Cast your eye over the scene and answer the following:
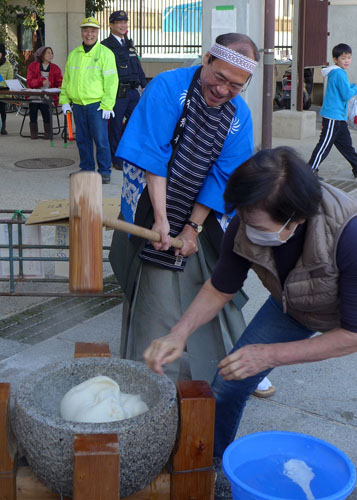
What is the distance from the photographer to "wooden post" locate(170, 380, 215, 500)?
2430 millimetres

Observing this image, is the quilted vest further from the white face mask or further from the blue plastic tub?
the blue plastic tub

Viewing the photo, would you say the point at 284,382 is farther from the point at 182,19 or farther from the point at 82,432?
the point at 182,19

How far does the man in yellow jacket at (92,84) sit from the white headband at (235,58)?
5.21 m

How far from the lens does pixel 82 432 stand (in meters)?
2.19

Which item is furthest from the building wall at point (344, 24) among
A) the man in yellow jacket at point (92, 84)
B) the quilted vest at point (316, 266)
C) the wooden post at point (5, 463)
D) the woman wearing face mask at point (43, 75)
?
the wooden post at point (5, 463)

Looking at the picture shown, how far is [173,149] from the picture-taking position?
319 cm

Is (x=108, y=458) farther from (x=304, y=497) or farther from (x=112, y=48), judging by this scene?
(x=112, y=48)

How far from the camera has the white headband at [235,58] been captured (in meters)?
2.91

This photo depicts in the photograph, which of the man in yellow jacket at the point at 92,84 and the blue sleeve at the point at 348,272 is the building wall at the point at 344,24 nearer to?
the man in yellow jacket at the point at 92,84

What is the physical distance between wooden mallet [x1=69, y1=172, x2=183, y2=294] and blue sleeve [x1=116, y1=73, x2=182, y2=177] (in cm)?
88

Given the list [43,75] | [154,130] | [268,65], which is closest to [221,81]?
[154,130]

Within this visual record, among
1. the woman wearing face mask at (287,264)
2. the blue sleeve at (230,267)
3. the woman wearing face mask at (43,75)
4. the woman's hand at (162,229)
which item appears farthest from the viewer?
the woman wearing face mask at (43,75)

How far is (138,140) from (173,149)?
0.53ft

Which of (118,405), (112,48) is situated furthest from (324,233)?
(112,48)
